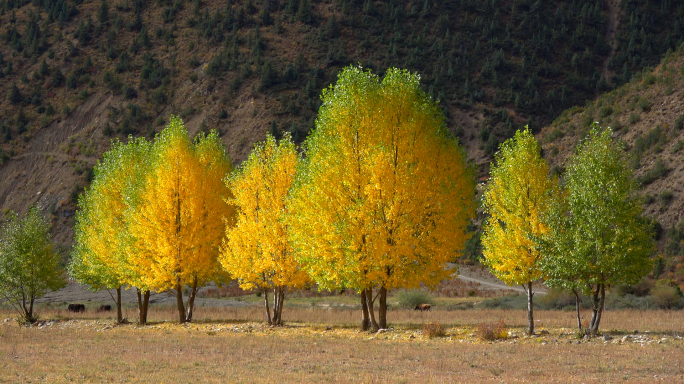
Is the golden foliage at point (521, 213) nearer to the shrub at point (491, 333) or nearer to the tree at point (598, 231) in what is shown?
the tree at point (598, 231)

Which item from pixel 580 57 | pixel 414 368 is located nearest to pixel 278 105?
pixel 580 57

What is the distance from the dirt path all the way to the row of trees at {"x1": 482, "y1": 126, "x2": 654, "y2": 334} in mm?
90791

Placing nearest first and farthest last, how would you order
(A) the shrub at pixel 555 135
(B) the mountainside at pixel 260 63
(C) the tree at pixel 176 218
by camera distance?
(C) the tree at pixel 176 218, (A) the shrub at pixel 555 135, (B) the mountainside at pixel 260 63

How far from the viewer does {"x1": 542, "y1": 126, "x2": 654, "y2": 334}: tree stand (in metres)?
27.1

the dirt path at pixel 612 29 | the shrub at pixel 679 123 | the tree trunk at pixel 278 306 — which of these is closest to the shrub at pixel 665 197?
the shrub at pixel 679 123

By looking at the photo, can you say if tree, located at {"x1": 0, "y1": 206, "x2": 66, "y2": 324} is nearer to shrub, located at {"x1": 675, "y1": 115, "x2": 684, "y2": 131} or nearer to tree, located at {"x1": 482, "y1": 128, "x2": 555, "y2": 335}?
tree, located at {"x1": 482, "y1": 128, "x2": 555, "y2": 335}

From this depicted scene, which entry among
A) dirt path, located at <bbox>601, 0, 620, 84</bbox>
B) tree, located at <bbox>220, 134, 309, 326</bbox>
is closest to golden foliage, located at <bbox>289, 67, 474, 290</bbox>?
tree, located at <bbox>220, 134, 309, 326</bbox>

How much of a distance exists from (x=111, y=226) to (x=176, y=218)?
618cm

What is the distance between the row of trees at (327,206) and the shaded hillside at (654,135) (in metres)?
30.3

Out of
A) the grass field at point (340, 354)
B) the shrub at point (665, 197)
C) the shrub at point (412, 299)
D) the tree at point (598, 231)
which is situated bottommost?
the grass field at point (340, 354)

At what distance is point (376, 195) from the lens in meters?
29.1

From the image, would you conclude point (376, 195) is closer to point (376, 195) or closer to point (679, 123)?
point (376, 195)

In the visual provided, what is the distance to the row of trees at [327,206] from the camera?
96.6 feet

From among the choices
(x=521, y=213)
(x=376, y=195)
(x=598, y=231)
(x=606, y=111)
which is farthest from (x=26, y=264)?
(x=606, y=111)
